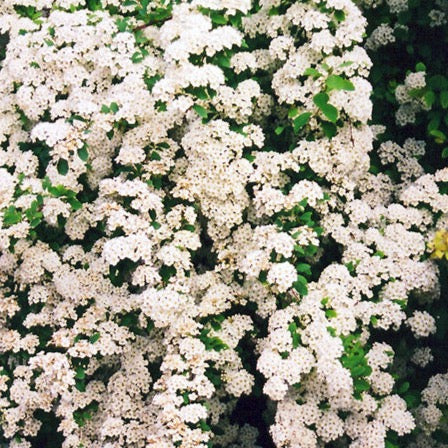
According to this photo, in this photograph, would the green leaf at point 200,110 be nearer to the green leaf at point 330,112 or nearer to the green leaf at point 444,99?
the green leaf at point 330,112

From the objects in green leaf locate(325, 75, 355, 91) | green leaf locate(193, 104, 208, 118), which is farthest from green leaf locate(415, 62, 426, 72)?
green leaf locate(193, 104, 208, 118)

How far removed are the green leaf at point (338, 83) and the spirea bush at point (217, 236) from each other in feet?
0.21

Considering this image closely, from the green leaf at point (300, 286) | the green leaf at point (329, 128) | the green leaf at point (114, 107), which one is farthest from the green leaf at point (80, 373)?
the green leaf at point (329, 128)

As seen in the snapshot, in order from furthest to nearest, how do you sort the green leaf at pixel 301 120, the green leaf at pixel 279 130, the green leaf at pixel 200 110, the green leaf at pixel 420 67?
the green leaf at pixel 420 67
the green leaf at pixel 279 130
the green leaf at pixel 301 120
the green leaf at pixel 200 110

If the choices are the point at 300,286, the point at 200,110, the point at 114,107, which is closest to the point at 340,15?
the point at 200,110

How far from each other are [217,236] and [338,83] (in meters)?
1.01

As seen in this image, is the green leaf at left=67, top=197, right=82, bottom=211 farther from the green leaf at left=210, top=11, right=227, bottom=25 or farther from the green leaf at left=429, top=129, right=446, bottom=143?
the green leaf at left=429, top=129, right=446, bottom=143

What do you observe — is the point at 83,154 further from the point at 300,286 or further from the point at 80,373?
the point at 300,286

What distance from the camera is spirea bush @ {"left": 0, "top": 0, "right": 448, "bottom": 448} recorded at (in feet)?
11.0

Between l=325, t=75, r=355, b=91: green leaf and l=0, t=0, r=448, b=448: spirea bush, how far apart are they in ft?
0.21

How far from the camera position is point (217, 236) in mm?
3709

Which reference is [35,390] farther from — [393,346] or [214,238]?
[393,346]

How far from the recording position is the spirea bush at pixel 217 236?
3338 mm

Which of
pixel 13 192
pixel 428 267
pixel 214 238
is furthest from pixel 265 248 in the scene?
pixel 13 192
